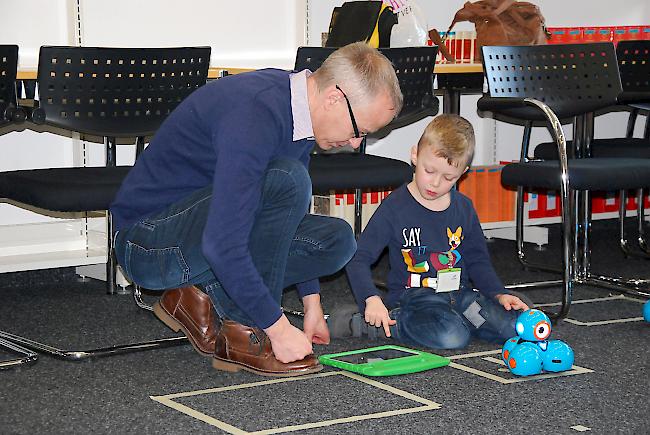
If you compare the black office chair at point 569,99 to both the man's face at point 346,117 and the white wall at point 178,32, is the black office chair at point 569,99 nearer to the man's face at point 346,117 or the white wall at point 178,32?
the white wall at point 178,32

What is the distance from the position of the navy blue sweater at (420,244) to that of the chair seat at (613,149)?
109 centimetres

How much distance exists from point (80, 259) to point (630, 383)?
1.95 m

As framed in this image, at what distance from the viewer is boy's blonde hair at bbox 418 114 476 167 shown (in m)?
2.83

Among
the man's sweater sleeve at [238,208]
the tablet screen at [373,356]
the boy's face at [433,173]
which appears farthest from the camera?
the boy's face at [433,173]

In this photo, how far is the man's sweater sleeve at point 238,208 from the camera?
2.13 metres

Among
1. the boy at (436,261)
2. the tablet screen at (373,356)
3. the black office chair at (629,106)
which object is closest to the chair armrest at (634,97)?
the black office chair at (629,106)

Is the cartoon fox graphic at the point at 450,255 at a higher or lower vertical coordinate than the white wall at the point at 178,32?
lower

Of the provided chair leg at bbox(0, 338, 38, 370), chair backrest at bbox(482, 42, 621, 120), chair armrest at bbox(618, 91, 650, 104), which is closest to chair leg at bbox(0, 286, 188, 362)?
chair leg at bbox(0, 338, 38, 370)

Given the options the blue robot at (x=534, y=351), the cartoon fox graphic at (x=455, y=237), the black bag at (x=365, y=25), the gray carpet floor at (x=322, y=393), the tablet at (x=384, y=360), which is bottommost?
the gray carpet floor at (x=322, y=393)

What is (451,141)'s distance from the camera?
2.83 metres

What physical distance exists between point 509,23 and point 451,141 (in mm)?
1553

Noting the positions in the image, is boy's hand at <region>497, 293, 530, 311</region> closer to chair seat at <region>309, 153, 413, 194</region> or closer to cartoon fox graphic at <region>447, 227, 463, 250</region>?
cartoon fox graphic at <region>447, 227, 463, 250</region>

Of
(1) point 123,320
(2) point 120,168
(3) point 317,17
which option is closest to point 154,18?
(3) point 317,17

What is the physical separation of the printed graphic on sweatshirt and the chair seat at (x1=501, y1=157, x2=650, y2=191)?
485 mm
